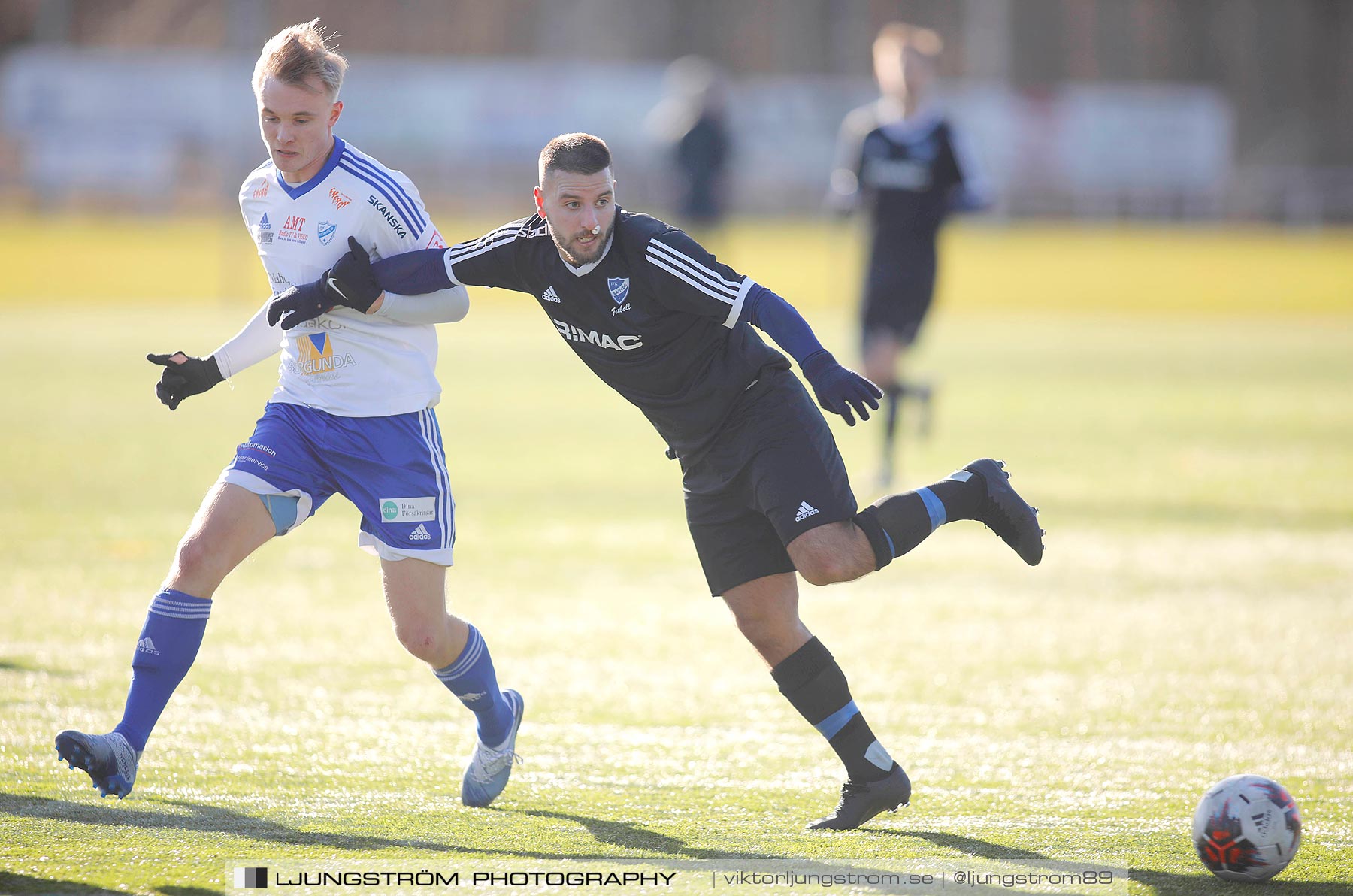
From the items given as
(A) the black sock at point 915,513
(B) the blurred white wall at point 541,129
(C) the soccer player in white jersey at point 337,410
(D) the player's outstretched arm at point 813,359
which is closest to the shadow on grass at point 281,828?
(C) the soccer player in white jersey at point 337,410

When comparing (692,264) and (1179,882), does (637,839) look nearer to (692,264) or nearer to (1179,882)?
(1179,882)

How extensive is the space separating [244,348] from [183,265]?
74.6 ft

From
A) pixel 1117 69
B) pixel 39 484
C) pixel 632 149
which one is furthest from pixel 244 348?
pixel 1117 69

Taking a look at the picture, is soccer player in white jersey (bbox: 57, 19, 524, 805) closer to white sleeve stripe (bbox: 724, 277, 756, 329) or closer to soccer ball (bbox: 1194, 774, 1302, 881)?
white sleeve stripe (bbox: 724, 277, 756, 329)

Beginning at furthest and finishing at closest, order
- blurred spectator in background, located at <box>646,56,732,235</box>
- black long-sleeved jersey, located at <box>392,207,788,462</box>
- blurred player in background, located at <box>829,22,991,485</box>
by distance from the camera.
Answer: blurred spectator in background, located at <box>646,56,732,235</box> < blurred player in background, located at <box>829,22,991,485</box> < black long-sleeved jersey, located at <box>392,207,788,462</box>

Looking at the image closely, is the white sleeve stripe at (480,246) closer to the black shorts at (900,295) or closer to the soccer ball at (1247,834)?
the soccer ball at (1247,834)

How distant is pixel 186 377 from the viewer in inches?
179

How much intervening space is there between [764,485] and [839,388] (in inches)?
14.7

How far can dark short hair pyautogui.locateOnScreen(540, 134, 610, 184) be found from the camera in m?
4.04

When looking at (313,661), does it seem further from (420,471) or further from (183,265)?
(183,265)

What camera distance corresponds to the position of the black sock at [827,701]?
425 centimetres

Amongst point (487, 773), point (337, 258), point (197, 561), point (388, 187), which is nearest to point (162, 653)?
point (197, 561)

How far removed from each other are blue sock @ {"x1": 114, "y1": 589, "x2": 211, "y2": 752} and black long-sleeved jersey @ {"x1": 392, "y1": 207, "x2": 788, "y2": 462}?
1068mm

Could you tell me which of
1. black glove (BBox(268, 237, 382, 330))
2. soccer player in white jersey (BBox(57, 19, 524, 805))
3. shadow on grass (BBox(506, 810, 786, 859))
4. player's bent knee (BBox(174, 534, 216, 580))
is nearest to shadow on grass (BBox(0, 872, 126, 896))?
soccer player in white jersey (BBox(57, 19, 524, 805))
